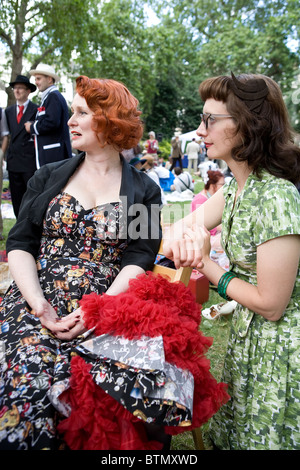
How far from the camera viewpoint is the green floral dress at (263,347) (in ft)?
4.81

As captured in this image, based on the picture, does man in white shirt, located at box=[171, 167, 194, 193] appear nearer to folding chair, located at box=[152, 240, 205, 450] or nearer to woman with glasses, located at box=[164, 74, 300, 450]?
folding chair, located at box=[152, 240, 205, 450]

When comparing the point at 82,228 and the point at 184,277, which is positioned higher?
the point at 82,228

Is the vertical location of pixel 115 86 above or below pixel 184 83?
below

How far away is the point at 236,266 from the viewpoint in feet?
5.51

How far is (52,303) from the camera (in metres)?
1.66

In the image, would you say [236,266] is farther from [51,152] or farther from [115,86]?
[51,152]

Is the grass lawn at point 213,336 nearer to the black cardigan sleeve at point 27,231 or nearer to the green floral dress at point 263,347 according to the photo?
the green floral dress at point 263,347

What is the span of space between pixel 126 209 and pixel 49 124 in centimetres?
320

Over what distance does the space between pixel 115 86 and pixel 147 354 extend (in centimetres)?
139

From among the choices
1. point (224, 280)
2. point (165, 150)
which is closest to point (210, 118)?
point (224, 280)

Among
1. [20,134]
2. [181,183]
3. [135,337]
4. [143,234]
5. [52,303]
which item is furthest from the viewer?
[181,183]

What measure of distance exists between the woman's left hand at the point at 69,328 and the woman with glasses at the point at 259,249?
482 millimetres

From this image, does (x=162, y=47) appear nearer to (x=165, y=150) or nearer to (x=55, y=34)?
(x=165, y=150)
